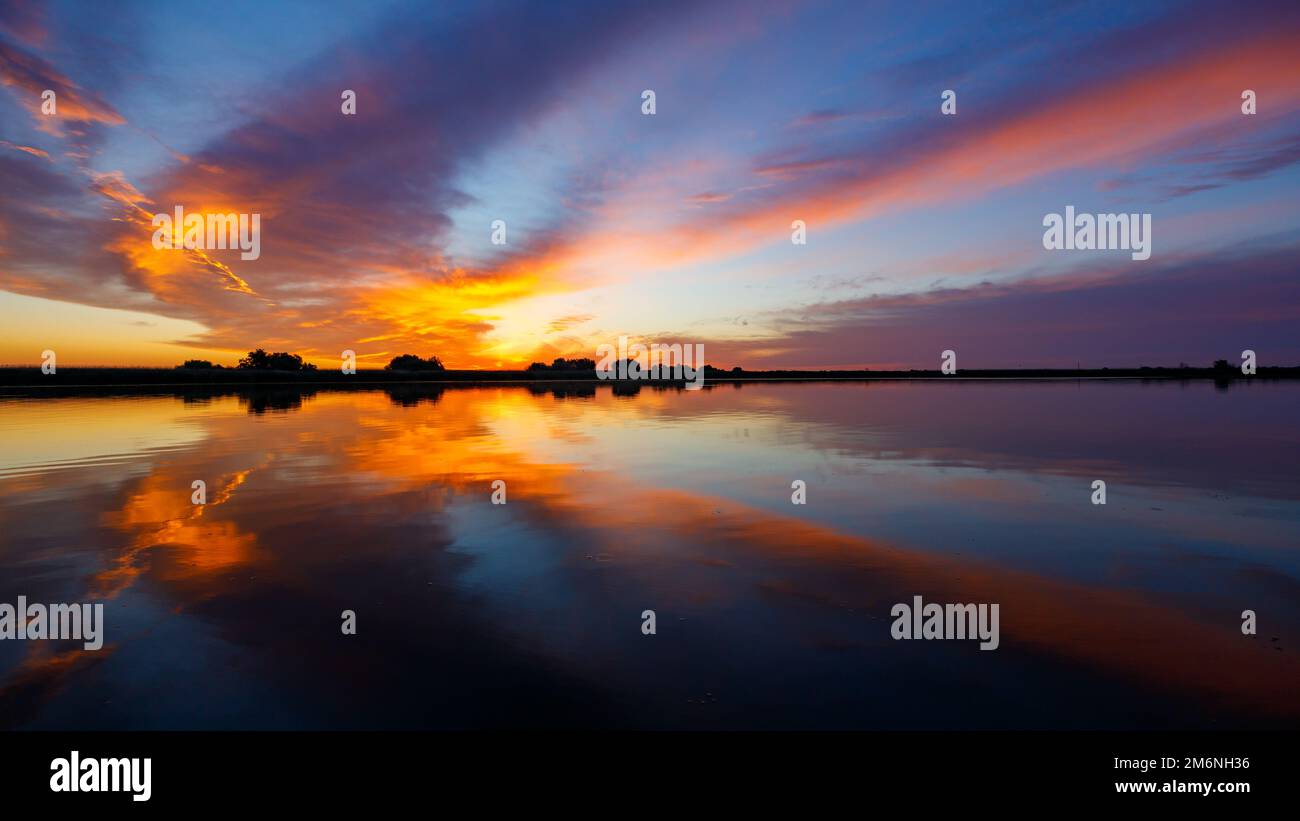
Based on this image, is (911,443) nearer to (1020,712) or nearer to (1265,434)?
(1265,434)

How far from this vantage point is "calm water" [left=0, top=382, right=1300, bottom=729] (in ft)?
19.6

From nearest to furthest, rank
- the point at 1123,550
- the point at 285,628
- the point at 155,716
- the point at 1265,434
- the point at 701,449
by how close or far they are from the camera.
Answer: the point at 155,716, the point at 285,628, the point at 1123,550, the point at 701,449, the point at 1265,434

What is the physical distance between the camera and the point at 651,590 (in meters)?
9.08

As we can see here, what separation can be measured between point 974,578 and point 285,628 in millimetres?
9763

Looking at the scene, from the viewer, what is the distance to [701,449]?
23.9 m

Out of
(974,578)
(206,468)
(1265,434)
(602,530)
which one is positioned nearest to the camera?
(974,578)

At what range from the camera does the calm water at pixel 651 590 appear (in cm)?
596

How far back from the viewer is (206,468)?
63.9 feet

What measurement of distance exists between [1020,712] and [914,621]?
215 centimetres

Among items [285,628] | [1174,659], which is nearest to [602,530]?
[285,628]
